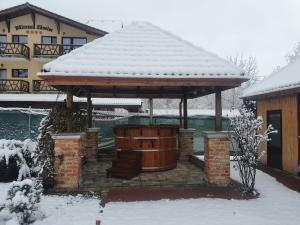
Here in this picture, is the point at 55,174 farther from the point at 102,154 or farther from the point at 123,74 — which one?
the point at 102,154

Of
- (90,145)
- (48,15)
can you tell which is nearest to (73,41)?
(48,15)

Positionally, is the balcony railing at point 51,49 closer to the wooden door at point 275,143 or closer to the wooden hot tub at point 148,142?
the wooden door at point 275,143

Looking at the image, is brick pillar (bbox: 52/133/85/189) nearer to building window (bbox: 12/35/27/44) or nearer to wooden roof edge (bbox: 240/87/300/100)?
wooden roof edge (bbox: 240/87/300/100)

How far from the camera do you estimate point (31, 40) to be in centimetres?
3000

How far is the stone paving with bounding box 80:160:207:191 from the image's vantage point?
9383mm

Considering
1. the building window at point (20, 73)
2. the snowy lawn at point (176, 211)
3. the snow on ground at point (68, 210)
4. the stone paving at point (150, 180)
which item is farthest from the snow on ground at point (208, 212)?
the building window at point (20, 73)

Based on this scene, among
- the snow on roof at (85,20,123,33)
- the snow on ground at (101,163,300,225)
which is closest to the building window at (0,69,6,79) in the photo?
the snow on roof at (85,20,123,33)

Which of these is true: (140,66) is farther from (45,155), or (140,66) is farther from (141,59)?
(45,155)

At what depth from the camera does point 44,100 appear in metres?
27.5

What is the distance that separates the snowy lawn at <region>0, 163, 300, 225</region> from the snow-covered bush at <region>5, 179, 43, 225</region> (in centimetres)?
30

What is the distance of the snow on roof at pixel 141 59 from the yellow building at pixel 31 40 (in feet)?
60.9

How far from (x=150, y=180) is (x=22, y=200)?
13.6 feet

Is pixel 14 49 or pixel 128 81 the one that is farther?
pixel 14 49

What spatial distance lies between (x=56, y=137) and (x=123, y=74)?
2.32 m
